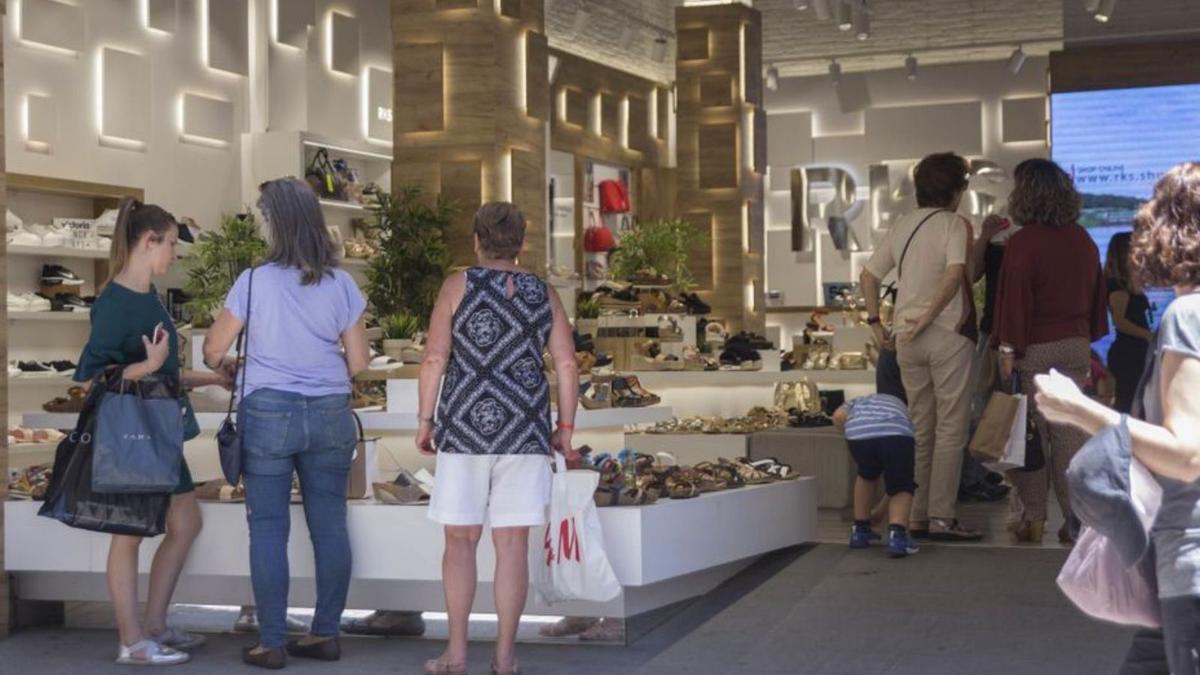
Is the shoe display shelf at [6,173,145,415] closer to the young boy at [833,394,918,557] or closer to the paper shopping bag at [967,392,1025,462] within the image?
the young boy at [833,394,918,557]

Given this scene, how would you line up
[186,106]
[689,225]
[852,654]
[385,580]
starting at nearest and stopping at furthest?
[852,654] → [385,580] → [186,106] → [689,225]

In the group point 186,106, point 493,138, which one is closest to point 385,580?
point 493,138

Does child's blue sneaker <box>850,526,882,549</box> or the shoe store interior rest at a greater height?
the shoe store interior

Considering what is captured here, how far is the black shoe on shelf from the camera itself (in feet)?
30.9

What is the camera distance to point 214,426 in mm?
6410

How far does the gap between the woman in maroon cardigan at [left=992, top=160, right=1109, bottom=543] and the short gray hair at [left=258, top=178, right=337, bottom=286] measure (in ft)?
8.92

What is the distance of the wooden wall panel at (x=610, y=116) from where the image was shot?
17625mm

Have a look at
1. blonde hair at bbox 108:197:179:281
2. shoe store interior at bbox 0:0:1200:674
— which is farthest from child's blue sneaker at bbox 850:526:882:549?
blonde hair at bbox 108:197:179:281

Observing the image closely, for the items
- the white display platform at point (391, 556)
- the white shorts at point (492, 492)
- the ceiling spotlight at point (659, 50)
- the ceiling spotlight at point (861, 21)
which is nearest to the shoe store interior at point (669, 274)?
the white display platform at point (391, 556)

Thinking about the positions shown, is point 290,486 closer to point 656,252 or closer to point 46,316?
point 46,316

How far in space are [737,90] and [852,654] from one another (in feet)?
36.1

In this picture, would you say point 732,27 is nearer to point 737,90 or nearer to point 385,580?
point 737,90

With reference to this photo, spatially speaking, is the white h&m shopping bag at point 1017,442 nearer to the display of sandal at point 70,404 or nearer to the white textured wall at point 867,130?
the display of sandal at point 70,404

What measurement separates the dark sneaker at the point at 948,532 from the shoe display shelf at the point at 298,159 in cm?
557
